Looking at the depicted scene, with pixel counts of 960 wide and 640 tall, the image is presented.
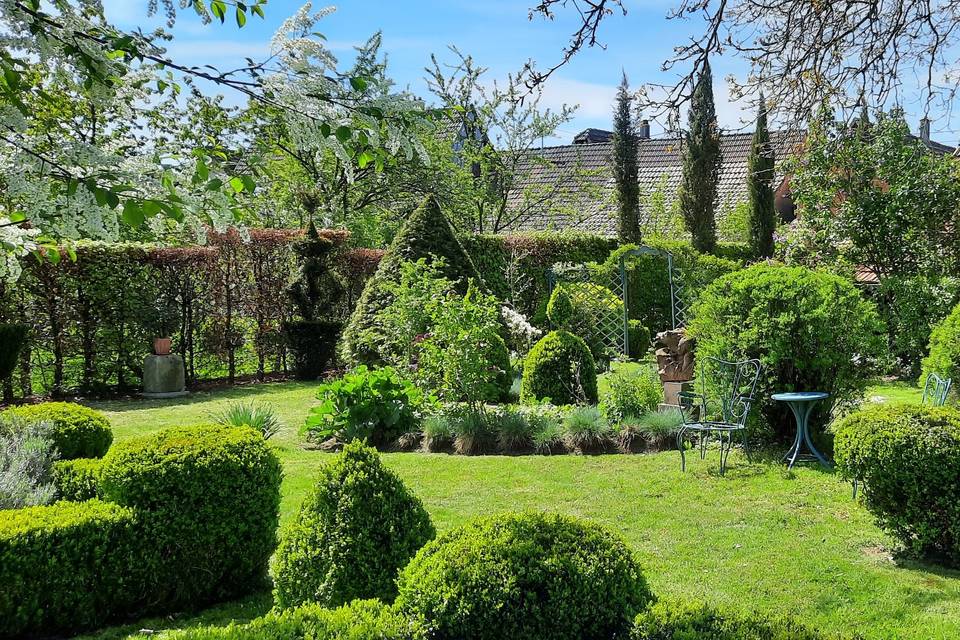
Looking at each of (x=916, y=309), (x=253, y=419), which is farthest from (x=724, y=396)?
(x=916, y=309)

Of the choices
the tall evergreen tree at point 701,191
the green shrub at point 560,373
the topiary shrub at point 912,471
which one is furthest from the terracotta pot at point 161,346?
the tall evergreen tree at point 701,191

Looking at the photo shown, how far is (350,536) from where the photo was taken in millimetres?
3084

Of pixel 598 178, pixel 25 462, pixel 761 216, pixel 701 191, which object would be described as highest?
pixel 598 178

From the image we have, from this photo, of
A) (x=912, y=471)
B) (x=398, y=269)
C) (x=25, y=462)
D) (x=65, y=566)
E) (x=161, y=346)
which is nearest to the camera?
(x=65, y=566)

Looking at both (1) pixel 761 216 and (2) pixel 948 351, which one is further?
(1) pixel 761 216

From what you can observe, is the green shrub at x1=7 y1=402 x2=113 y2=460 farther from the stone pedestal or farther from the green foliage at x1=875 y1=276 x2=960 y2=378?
the green foliage at x1=875 y1=276 x2=960 y2=378

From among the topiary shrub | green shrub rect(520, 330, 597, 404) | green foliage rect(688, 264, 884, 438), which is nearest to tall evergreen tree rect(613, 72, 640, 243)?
green shrub rect(520, 330, 597, 404)

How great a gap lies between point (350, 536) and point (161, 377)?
A: 9.79 m

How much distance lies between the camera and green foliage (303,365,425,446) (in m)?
7.92

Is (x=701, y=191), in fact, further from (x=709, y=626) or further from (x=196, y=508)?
(x=709, y=626)

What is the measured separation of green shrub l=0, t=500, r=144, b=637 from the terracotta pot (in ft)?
27.2

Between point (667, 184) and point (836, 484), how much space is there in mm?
22552

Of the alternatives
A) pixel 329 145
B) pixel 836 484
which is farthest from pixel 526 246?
pixel 329 145

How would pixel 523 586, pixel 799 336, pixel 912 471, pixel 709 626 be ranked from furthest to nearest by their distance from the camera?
pixel 799 336 < pixel 912 471 < pixel 523 586 < pixel 709 626
